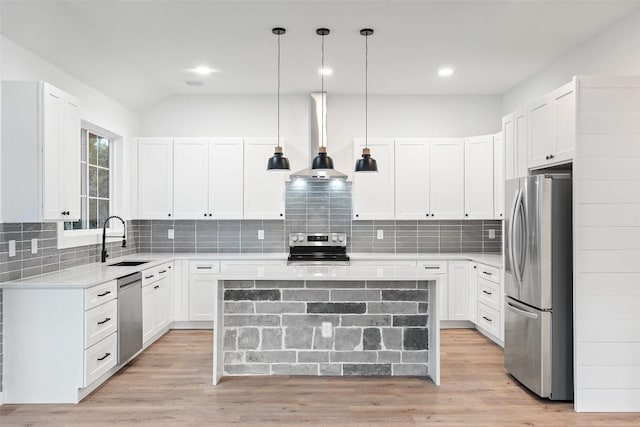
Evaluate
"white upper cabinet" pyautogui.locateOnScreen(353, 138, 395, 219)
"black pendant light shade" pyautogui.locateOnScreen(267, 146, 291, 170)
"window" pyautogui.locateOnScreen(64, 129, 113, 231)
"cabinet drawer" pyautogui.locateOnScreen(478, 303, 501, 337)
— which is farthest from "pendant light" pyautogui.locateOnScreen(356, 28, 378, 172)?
"window" pyautogui.locateOnScreen(64, 129, 113, 231)

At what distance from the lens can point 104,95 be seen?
5020mm

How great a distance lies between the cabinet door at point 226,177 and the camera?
18.6ft

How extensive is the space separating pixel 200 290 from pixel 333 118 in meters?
2.82

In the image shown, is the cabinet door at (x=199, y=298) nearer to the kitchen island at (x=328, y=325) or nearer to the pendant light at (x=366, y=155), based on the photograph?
the kitchen island at (x=328, y=325)

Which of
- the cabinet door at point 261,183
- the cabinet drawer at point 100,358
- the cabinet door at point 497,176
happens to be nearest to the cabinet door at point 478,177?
the cabinet door at point 497,176

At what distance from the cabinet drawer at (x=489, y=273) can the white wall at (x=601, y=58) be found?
2014mm

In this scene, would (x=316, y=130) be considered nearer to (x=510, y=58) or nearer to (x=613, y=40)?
(x=510, y=58)

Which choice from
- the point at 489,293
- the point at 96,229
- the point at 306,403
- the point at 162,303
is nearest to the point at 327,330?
the point at 306,403

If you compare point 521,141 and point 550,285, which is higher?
point 521,141

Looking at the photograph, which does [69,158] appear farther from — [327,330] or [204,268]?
[327,330]

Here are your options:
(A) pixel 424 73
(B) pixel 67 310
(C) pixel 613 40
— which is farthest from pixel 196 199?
(C) pixel 613 40

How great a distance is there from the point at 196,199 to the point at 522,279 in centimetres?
389

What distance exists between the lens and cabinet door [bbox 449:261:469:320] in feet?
17.9

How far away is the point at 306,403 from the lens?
10.8ft
